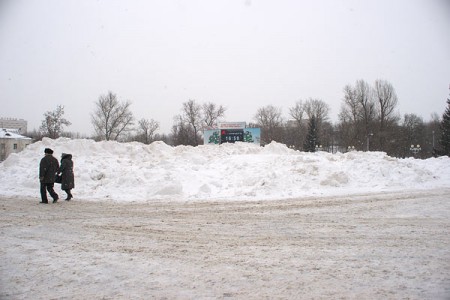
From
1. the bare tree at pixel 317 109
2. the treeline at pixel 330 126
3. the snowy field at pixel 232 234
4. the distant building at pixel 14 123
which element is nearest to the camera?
the snowy field at pixel 232 234

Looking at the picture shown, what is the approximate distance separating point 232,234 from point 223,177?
7.92m

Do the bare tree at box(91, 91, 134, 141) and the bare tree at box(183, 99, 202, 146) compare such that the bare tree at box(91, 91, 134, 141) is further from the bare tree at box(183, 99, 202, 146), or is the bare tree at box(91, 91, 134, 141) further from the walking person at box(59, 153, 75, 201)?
the walking person at box(59, 153, 75, 201)

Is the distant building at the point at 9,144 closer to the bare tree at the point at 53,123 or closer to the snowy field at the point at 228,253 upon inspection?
the bare tree at the point at 53,123

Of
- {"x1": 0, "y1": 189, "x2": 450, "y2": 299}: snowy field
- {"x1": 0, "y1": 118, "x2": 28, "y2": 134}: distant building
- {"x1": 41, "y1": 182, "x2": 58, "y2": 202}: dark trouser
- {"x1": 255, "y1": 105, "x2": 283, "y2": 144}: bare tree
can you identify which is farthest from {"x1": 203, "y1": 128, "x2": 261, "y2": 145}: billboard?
{"x1": 0, "y1": 118, "x2": 28, "y2": 134}: distant building

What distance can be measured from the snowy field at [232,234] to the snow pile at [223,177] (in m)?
0.07

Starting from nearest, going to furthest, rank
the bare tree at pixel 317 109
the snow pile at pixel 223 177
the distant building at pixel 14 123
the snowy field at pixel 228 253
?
the snowy field at pixel 228 253 < the snow pile at pixel 223 177 < the bare tree at pixel 317 109 < the distant building at pixel 14 123

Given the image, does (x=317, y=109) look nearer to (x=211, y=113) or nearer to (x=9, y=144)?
(x=211, y=113)

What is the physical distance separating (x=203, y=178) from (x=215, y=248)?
841 centimetres

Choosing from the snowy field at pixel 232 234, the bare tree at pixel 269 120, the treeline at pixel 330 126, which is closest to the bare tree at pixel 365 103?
the treeline at pixel 330 126

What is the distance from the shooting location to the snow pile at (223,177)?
40.1 feet

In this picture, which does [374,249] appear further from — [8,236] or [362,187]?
[362,187]

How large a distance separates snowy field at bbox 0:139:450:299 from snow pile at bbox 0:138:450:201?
0.24 feet

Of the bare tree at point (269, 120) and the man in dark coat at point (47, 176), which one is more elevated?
the bare tree at point (269, 120)

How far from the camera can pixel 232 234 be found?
6.36 m
